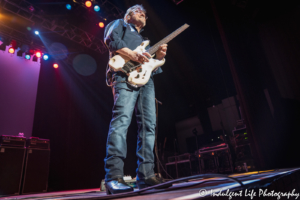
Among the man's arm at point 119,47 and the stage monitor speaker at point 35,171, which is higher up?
the man's arm at point 119,47

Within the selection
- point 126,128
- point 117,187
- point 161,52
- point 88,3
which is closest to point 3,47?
point 88,3

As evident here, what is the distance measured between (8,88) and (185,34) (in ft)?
16.9

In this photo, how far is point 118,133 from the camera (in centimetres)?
129

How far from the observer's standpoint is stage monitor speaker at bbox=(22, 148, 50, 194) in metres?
4.06

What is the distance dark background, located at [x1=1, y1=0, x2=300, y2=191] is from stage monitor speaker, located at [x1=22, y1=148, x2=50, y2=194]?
74 cm

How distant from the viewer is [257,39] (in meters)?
3.56

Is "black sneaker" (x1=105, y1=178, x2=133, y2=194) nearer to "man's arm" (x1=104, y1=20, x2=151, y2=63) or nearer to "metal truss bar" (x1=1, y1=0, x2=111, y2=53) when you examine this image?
"man's arm" (x1=104, y1=20, x2=151, y2=63)

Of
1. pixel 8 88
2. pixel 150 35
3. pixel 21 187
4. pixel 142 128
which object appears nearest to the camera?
pixel 142 128

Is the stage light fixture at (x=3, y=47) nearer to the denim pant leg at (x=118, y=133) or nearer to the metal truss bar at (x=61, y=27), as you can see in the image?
the metal truss bar at (x=61, y=27)

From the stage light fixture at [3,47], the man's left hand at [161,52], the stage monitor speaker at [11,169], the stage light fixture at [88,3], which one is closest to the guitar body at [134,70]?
the man's left hand at [161,52]

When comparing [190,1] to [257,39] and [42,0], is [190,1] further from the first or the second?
[42,0]

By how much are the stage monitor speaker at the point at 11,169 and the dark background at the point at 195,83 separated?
116cm

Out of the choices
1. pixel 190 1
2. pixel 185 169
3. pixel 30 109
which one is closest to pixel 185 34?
pixel 190 1

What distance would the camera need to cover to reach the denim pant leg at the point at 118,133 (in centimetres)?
118
